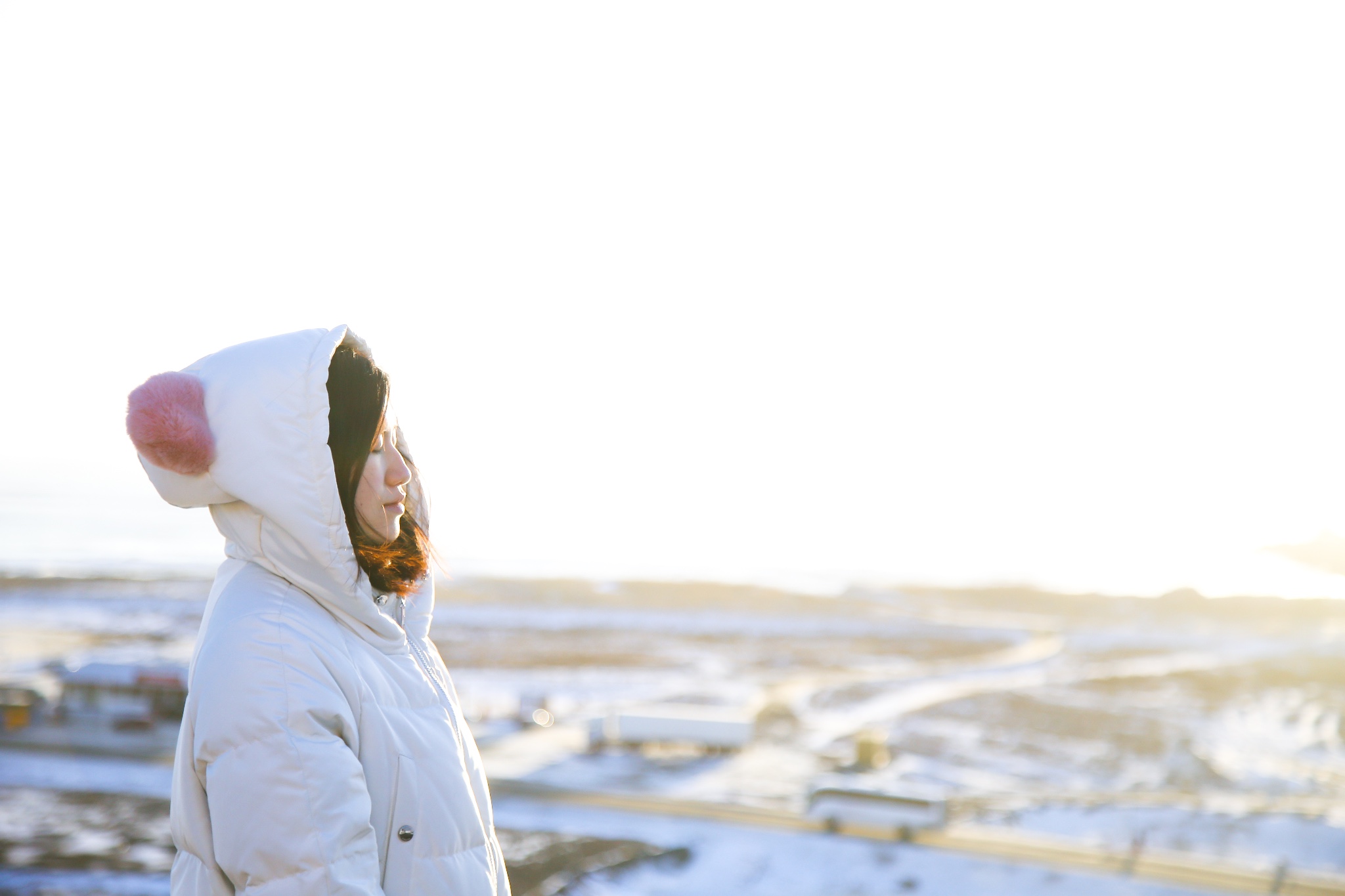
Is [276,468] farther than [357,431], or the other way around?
[357,431]

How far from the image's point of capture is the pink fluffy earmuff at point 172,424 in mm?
2010

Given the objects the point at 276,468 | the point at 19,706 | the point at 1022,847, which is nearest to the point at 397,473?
the point at 276,468

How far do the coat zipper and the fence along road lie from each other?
1503 cm

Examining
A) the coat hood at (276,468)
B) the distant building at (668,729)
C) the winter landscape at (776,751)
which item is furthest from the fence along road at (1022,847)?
the coat hood at (276,468)

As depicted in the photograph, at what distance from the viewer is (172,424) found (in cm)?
203

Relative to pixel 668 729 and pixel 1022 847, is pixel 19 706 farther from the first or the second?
pixel 1022 847

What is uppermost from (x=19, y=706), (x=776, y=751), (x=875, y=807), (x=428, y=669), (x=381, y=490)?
(x=381, y=490)

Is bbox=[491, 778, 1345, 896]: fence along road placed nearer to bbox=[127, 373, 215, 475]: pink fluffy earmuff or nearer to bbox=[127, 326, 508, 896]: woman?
bbox=[127, 326, 508, 896]: woman

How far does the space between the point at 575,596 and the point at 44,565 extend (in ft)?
113

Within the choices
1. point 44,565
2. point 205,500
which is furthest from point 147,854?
point 44,565

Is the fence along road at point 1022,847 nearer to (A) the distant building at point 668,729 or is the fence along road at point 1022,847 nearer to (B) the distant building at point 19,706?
(A) the distant building at point 668,729

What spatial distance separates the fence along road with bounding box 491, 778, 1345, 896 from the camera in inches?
551

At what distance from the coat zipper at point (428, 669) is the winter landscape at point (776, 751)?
11.4 m

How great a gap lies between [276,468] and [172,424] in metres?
0.24
